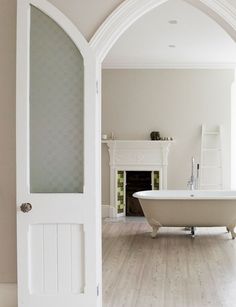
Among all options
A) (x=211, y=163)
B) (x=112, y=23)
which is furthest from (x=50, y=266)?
(x=211, y=163)

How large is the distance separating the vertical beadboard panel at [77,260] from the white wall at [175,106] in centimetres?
537

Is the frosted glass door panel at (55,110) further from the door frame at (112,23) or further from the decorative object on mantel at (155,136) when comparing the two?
the decorative object on mantel at (155,136)

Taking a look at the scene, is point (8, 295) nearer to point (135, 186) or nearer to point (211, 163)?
point (135, 186)

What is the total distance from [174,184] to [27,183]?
565cm

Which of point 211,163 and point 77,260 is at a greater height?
point 211,163

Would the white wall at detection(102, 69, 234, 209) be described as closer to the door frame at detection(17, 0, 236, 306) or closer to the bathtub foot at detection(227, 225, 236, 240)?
the bathtub foot at detection(227, 225, 236, 240)

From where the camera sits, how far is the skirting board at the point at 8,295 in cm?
358

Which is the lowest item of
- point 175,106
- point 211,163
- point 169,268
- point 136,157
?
point 169,268

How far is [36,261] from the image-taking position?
339 cm

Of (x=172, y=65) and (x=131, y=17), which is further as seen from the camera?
(x=172, y=65)

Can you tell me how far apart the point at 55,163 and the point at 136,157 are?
5.30 m

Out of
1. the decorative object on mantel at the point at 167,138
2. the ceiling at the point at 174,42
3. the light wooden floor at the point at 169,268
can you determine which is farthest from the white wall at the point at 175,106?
the light wooden floor at the point at 169,268

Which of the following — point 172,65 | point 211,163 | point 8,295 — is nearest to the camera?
point 8,295

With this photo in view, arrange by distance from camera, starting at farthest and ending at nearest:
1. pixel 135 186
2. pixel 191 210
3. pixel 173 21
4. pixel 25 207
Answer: pixel 135 186 → pixel 191 210 → pixel 173 21 → pixel 25 207
